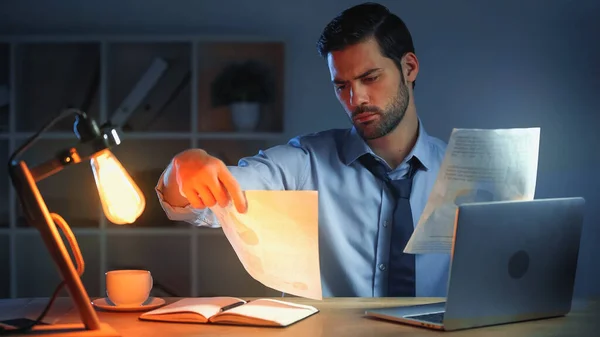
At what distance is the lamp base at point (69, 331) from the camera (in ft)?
3.83

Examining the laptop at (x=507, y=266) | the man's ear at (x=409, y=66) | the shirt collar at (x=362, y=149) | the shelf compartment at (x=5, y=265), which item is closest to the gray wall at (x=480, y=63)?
the shelf compartment at (x=5, y=265)

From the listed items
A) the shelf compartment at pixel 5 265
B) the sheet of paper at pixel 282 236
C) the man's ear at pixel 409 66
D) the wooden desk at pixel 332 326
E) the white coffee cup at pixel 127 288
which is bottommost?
the shelf compartment at pixel 5 265

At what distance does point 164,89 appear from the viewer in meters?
3.66

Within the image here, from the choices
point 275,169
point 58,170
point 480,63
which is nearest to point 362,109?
point 275,169

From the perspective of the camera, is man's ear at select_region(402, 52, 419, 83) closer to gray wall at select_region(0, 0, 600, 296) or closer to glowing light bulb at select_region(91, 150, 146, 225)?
glowing light bulb at select_region(91, 150, 146, 225)

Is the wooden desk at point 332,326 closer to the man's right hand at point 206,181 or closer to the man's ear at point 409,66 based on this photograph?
the man's right hand at point 206,181

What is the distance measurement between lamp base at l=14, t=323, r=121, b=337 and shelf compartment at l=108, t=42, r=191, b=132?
2402 millimetres

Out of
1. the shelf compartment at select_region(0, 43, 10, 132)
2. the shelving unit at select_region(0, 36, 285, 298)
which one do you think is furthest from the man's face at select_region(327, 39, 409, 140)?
the shelf compartment at select_region(0, 43, 10, 132)

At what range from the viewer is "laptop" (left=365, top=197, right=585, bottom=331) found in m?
1.21

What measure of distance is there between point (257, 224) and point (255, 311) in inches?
6.2

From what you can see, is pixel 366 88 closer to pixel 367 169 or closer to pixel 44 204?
pixel 367 169

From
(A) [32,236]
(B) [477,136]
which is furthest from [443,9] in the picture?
(B) [477,136]

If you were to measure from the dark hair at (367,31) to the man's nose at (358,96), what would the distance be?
0.42 ft

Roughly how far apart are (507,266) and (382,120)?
0.89 m
